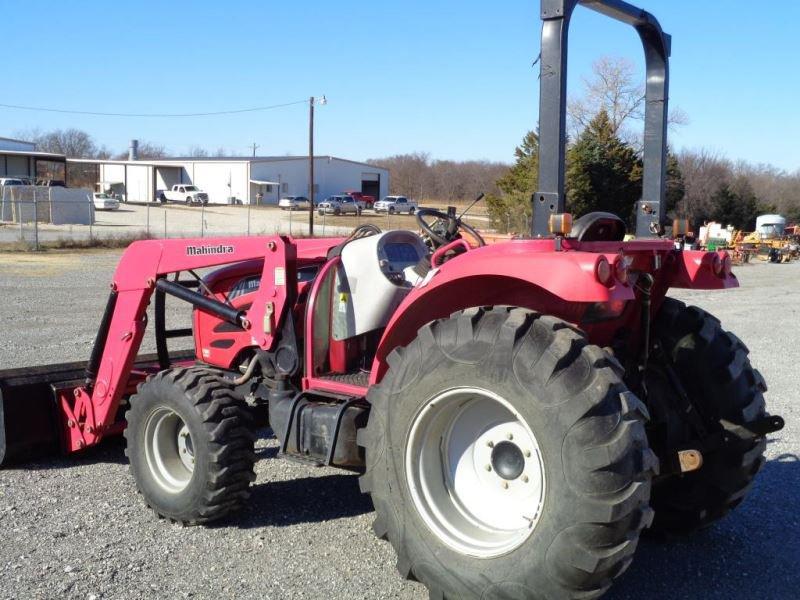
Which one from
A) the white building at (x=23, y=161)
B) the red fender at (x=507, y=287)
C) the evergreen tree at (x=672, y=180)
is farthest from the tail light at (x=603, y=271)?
the white building at (x=23, y=161)

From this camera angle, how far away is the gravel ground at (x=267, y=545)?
4.15m

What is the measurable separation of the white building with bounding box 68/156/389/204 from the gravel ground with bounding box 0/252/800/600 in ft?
238

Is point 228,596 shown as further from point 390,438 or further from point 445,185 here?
point 445,185

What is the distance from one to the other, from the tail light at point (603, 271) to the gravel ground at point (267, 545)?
68.6 inches

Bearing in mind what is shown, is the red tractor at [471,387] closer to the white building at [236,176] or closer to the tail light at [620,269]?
the tail light at [620,269]

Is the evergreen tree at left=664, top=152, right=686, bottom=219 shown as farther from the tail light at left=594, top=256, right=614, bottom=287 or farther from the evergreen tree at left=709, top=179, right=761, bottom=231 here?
the evergreen tree at left=709, top=179, right=761, bottom=231

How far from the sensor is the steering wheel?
202 inches

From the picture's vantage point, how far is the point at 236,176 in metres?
79.1

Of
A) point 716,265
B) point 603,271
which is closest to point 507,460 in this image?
point 603,271

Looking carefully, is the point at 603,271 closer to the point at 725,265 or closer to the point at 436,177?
the point at 725,265

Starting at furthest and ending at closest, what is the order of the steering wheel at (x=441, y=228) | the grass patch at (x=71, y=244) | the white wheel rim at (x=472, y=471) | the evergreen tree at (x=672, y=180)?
the grass patch at (x=71, y=244), the evergreen tree at (x=672, y=180), the steering wheel at (x=441, y=228), the white wheel rim at (x=472, y=471)

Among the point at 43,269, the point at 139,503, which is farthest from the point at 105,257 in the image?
the point at 139,503

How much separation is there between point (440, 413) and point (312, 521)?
166 centimetres

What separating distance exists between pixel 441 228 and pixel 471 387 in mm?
2028
